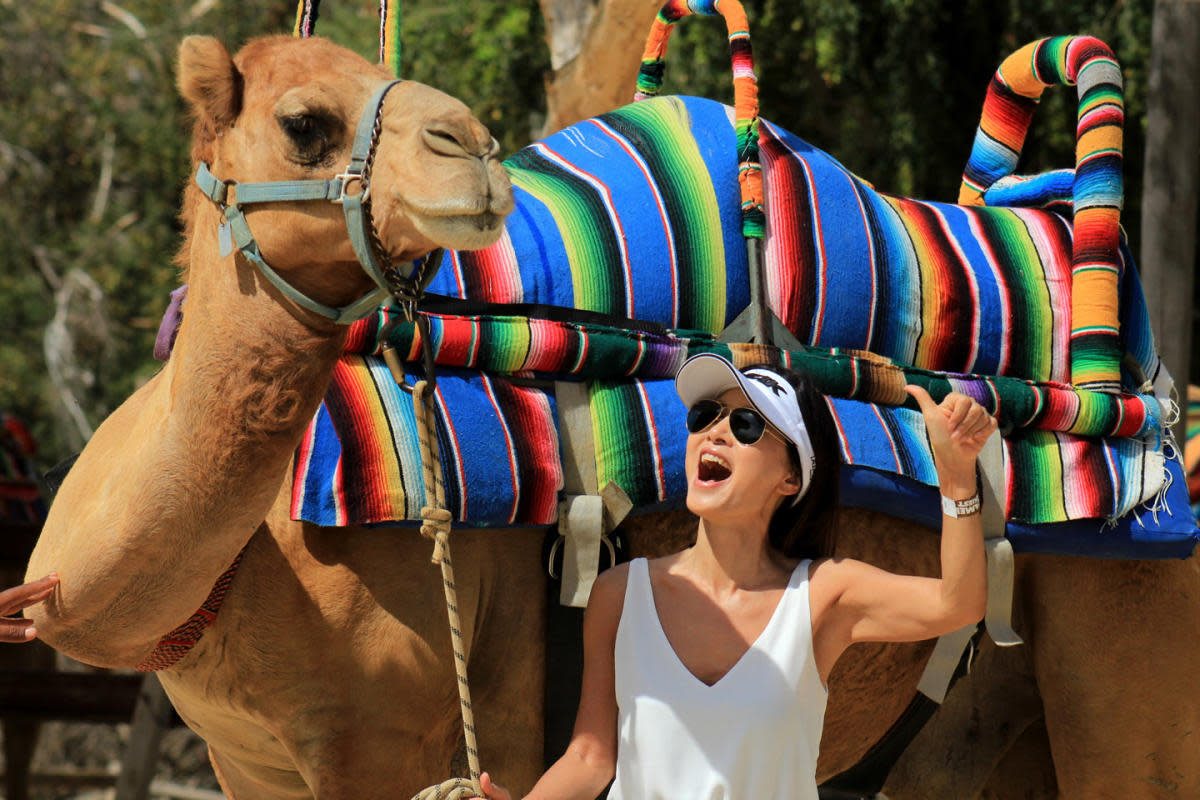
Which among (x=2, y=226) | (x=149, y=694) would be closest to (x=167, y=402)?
(x=149, y=694)

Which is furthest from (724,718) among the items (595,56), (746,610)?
(595,56)

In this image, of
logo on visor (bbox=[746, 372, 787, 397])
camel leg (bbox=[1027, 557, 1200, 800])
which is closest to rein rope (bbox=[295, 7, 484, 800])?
logo on visor (bbox=[746, 372, 787, 397])

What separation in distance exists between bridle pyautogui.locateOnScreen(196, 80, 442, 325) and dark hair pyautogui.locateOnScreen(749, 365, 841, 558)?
727mm

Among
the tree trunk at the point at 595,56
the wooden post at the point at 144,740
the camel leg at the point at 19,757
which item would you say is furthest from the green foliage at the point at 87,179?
the tree trunk at the point at 595,56

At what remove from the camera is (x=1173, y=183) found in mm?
5168

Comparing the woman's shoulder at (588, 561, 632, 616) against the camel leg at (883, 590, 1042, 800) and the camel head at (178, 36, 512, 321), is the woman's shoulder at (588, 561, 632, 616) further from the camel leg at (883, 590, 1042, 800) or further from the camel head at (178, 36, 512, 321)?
the camel leg at (883, 590, 1042, 800)

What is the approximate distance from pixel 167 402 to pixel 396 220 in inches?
23.4

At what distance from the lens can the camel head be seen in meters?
2.26

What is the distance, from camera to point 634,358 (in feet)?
10.1

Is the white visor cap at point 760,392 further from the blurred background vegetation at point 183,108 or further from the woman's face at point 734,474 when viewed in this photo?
the blurred background vegetation at point 183,108

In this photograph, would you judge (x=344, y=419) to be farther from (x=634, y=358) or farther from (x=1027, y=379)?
(x=1027, y=379)

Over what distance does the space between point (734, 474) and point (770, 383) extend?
0.62ft

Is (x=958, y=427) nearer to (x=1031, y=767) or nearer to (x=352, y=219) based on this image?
(x=352, y=219)

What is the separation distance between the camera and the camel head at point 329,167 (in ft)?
7.43
